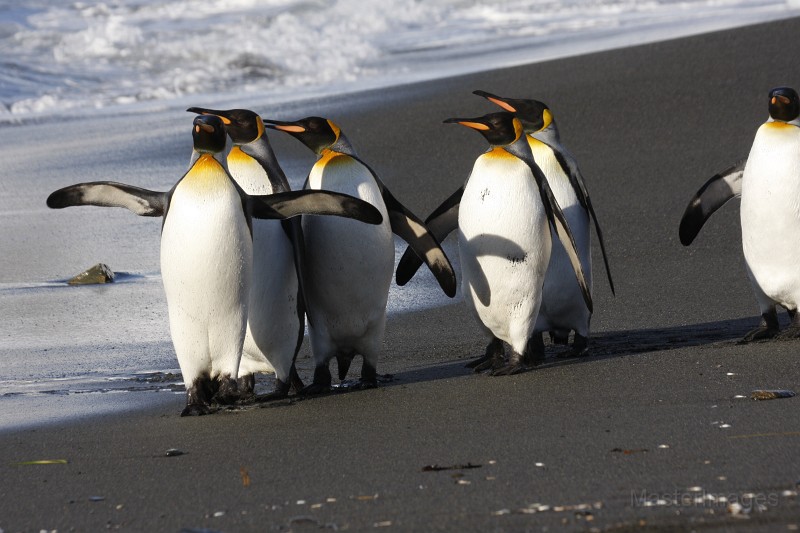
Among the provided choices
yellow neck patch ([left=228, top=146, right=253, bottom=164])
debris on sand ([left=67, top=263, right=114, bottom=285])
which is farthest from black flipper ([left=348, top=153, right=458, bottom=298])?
debris on sand ([left=67, top=263, right=114, bottom=285])

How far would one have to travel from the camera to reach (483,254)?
566 centimetres

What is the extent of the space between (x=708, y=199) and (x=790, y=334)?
3.08ft

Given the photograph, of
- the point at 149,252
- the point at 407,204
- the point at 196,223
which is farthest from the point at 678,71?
→ the point at 196,223

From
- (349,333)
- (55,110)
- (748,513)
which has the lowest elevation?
(748,513)

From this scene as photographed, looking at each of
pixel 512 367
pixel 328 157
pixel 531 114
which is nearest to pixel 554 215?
pixel 512 367

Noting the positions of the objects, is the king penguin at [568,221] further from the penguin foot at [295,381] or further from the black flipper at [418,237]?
the penguin foot at [295,381]

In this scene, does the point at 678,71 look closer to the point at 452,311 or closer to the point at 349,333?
the point at 452,311

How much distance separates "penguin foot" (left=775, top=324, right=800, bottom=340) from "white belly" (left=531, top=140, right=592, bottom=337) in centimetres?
88

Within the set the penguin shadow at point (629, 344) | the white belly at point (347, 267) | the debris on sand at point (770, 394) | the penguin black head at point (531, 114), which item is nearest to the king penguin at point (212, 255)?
the white belly at point (347, 267)

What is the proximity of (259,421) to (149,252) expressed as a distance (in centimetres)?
354

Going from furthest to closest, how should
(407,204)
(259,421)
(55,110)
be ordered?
(55,110)
(407,204)
(259,421)

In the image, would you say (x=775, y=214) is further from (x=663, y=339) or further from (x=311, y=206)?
(x=311, y=206)

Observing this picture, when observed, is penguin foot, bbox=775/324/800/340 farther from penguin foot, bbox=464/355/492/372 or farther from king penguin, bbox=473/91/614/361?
penguin foot, bbox=464/355/492/372

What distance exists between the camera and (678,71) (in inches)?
427
